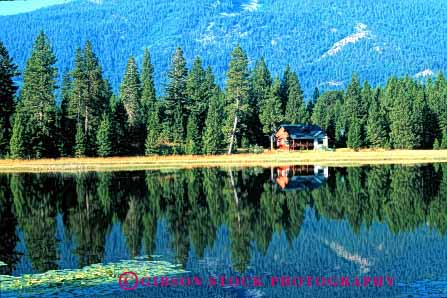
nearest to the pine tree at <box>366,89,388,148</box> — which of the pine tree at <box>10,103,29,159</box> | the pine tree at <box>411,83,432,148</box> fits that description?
the pine tree at <box>411,83,432,148</box>

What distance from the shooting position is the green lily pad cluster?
61.9 ft

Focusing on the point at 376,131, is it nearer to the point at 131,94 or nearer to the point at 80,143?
the point at 131,94

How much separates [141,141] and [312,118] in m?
46.0

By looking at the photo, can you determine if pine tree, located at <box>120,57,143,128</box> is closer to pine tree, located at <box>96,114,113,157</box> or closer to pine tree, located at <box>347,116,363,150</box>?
Result: pine tree, located at <box>96,114,113,157</box>

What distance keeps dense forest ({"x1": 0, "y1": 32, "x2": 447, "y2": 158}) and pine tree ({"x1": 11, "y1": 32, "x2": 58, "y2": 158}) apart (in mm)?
135

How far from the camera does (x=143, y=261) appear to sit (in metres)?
23.0

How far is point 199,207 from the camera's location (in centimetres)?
3772

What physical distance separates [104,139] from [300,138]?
3903cm

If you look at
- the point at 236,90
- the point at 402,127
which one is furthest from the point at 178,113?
the point at 402,127

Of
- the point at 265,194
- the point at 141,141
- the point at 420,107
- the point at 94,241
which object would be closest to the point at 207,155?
the point at 141,141

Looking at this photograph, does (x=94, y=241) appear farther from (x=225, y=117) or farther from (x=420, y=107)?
(x=420, y=107)

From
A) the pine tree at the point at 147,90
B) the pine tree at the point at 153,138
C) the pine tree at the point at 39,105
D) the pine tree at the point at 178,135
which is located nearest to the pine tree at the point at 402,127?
the pine tree at the point at 178,135

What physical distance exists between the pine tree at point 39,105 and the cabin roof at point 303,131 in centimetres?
4126

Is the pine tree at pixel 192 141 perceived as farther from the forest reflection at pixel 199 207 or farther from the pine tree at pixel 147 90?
the forest reflection at pixel 199 207
